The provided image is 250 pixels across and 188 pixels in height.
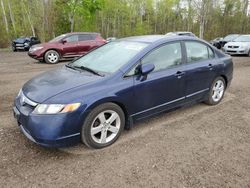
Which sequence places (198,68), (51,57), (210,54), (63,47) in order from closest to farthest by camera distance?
(198,68) → (210,54) → (51,57) → (63,47)

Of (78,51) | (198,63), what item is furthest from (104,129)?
(78,51)

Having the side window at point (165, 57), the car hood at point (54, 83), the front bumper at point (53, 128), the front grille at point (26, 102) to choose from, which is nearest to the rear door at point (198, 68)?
the side window at point (165, 57)

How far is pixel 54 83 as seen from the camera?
138 inches

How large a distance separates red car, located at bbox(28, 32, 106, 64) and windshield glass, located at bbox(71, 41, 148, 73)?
7990 millimetres

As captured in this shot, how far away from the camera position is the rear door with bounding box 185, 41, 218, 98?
446 cm

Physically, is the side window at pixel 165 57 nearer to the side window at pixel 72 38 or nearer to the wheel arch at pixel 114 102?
the wheel arch at pixel 114 102

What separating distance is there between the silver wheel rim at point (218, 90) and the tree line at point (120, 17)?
2259 centimetres

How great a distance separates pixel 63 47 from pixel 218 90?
351 inches

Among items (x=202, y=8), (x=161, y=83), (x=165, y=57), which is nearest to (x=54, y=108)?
(x=161, y=83)

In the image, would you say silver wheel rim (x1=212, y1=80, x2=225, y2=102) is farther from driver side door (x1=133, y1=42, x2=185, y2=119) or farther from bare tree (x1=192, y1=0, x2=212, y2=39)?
bare tree (x1=192, y1=0, x2=212, y2=39)

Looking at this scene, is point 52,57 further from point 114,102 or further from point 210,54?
point 114,102

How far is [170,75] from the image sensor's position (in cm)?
408

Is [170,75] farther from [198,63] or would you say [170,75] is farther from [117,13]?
[117,13]

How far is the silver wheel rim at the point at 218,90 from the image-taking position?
5.22m
